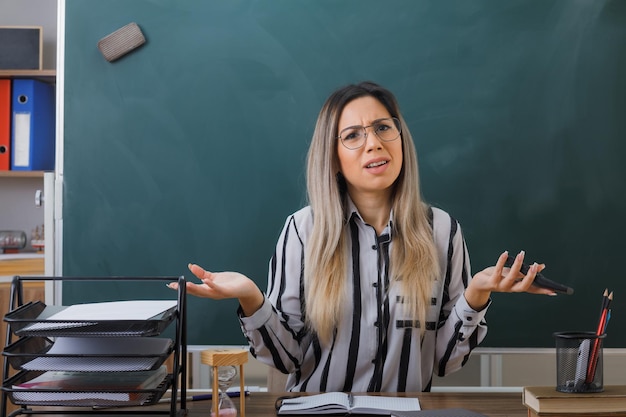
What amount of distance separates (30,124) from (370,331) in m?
2.01

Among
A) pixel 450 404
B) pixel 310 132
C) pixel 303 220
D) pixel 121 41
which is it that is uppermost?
pixel 121 41

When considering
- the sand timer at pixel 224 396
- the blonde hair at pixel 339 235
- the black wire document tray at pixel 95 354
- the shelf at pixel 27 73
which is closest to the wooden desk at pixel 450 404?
the sand timer at pixel 224 396

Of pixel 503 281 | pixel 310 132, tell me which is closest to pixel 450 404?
pixel 503 281

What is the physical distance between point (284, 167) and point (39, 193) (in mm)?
763

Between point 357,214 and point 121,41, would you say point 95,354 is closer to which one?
point 357,214

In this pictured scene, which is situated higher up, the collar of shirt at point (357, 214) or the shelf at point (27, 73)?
the shelf at point (27, 73)

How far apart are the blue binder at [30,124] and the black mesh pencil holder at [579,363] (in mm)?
2592

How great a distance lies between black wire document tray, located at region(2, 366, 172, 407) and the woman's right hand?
171mm

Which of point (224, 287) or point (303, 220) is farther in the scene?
point (303, 220)

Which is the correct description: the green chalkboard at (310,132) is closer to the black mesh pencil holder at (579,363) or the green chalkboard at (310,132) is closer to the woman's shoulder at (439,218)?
the woman's shoulder at (439,218)

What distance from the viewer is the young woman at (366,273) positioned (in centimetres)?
173

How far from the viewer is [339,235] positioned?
1774 millimetres

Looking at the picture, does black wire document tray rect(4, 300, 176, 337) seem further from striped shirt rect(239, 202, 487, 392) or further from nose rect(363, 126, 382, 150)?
nose rect(363, 126, 382, 150)

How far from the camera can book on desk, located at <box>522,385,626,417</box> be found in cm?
100
